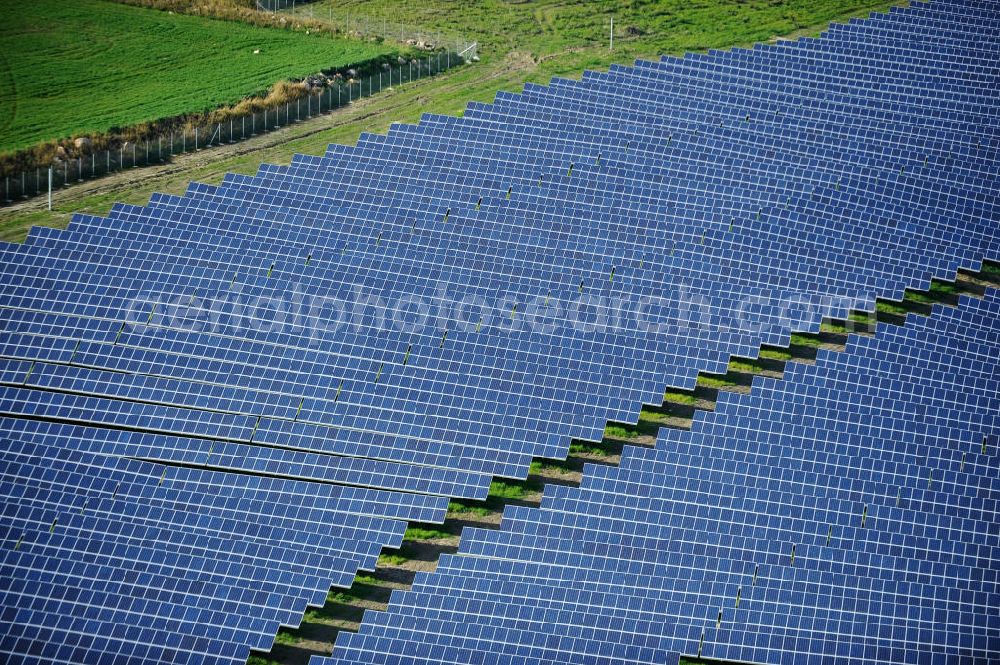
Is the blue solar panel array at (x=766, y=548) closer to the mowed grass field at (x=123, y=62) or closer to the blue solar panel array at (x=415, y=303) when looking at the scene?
the blue solar panel array at (x=415, y=303)

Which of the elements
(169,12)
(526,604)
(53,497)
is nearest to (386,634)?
(526,604)

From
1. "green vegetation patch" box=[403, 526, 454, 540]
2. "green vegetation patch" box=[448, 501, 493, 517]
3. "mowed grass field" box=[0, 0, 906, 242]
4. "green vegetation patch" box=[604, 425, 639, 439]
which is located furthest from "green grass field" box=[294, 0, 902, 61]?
"green vegetation patch" box=[403, 526, 454, 540]

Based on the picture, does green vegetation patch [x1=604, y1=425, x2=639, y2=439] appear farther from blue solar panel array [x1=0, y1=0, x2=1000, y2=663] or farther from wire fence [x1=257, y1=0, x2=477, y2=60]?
wire fence [x1=257, y1=0, x2=477, y2=60]

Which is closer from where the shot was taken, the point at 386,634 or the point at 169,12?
the point at 386,634

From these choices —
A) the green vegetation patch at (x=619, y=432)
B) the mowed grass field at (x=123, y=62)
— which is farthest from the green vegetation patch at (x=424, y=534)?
the mowed grass field at (x=123, y=62)

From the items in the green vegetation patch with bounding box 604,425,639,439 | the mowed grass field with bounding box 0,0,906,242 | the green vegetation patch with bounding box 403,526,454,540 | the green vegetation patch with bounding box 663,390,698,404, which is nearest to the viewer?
the green vegetation patch with bounding box 403,526,454,540

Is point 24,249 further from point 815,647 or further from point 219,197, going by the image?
point 815,647
